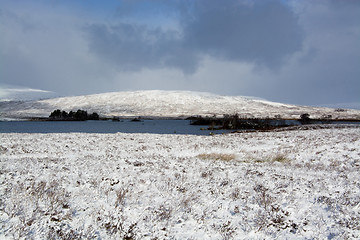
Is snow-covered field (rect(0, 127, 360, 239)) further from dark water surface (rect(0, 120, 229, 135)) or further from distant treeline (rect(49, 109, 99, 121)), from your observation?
distant treeline (rect(49, 109, 99, 121))

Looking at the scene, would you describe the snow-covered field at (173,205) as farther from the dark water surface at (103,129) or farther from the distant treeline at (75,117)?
the distant treeline at (75,117)

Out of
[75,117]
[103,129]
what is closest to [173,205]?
[103,129]

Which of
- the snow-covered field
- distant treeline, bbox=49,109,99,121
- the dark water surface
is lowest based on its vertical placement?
the dark water surface

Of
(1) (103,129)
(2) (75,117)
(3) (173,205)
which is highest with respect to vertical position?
(2) (75,117)

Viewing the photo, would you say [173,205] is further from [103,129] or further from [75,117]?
[75,117]

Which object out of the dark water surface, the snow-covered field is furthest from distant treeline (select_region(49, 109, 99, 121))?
the snow-covered field

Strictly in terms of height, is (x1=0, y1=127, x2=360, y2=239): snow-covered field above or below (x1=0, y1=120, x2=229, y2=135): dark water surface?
above

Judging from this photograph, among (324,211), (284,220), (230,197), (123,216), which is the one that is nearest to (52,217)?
(123,216)

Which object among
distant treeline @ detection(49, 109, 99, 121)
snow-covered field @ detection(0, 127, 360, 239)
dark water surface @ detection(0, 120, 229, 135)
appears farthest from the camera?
distant treeline @ detection(49, 109, 99, 121)

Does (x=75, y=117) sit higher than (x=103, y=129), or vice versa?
(x=75, y=117)

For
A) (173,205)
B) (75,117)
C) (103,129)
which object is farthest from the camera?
(75,117)

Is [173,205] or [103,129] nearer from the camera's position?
[173,205]

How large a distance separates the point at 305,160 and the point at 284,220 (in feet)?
39.8

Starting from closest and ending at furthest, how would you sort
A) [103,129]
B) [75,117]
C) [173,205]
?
[173,205], [103,129], [75,117]
